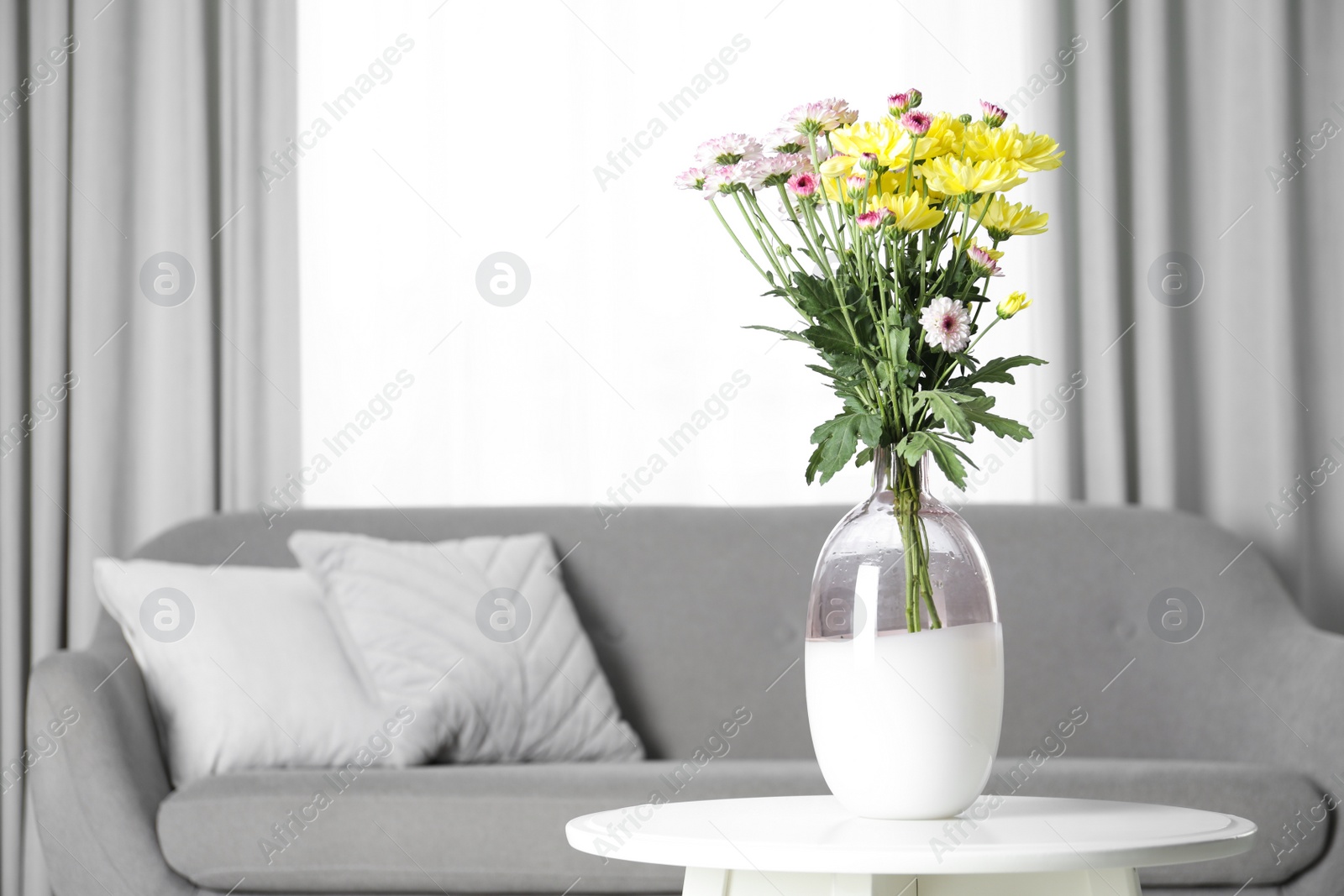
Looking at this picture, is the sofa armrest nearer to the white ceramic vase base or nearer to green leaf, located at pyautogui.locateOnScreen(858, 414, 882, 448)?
the white ceramic vase base

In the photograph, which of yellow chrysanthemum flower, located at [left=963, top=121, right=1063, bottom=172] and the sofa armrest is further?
the sofa armrest

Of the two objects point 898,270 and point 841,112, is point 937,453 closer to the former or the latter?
point 898,270

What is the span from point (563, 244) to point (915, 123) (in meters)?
1.77

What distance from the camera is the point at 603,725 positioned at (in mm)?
2158

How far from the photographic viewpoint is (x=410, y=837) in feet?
5.67

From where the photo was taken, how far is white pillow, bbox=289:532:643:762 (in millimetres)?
2051

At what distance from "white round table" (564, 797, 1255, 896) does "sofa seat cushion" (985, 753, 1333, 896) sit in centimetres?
56

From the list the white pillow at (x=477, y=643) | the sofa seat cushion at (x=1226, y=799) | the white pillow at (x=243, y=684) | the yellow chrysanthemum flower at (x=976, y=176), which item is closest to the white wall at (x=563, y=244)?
the white pillow at (x=477, y=643)

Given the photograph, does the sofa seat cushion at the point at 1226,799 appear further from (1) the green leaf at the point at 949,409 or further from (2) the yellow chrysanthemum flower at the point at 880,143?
(2) the yellow chrysanthemum flower at the point at 880,143

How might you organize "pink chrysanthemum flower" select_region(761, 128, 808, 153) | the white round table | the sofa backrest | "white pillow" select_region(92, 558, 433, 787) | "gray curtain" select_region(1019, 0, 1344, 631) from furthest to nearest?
"gray curtain" select_region(1019, 0, 1344, 631) → the sofa backrest → "white pillow" select_region(92, 558, 433, 787) → "pink chrysanthemum flower" select_region(761, 128, 808, 153) → the white round table

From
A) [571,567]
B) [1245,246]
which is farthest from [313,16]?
[1245,246]

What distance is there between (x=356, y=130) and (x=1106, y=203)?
5.55 feet

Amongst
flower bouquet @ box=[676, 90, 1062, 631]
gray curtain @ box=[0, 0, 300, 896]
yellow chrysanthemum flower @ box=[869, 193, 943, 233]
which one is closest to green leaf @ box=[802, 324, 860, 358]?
flower bouquet @ box=[676, 90, 1062, 631]

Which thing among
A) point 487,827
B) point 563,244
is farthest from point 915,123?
point 563,244
